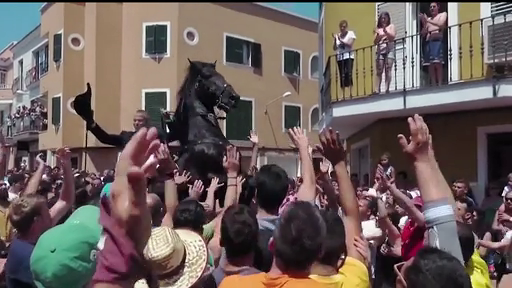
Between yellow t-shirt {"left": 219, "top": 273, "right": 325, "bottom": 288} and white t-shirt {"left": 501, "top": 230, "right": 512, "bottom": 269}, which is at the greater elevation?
yellow t-shirt {"left": 219, "top": 273, "right": 325, "bottom": 288}

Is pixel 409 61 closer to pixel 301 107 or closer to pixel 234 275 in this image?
pixel 234 275

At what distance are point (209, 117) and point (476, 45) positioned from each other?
785 centimetres

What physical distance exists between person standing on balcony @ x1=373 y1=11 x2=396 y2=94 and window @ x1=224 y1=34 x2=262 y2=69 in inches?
646

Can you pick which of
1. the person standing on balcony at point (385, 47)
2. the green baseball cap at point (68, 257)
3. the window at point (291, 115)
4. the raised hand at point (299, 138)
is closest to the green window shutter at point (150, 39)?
the window at point (291, 115)

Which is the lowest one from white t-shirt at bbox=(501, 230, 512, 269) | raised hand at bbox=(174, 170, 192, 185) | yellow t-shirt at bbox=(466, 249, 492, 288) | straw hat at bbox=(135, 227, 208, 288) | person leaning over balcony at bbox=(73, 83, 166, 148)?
white t-shirt at bbox=(501, 230, 512, 269)

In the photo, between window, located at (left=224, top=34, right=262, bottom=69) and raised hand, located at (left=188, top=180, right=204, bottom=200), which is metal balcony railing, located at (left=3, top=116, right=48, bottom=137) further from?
raised hand, located at (left=188, top=180, right=204, bottom=200)

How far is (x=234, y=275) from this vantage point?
3613 mm

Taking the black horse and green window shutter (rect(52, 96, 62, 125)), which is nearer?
the black horse

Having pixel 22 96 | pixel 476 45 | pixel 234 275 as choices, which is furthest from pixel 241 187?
pixel 22 96

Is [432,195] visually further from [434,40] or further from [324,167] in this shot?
[434,40]

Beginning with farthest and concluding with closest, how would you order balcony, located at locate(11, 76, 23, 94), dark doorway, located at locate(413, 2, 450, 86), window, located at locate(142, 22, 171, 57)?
balcony, located at locate(11, 76, 23, 94), window, located at locate(142, 22, 171, 57), dark doorway, located at locate(413, 2, 450, 86)

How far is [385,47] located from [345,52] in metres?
1.58

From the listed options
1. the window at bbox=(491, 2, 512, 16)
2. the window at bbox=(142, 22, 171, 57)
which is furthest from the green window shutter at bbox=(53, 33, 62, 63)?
the window at bbox=(491, 2, 512, 16)

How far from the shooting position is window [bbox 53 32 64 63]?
103ft
